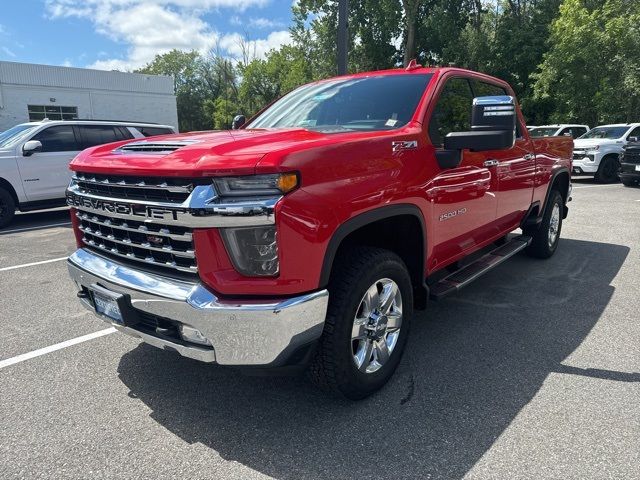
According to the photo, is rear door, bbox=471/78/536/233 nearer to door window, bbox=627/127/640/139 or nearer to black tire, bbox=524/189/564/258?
black tire, bbox=524/189/564/258

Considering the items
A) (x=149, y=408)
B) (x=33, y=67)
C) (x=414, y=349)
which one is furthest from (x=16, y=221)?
(x=33, y=67)

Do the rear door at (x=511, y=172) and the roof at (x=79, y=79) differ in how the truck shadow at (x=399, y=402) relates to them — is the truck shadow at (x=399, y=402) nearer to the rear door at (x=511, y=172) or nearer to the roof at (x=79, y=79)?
the rear door at (x=511, y=172)

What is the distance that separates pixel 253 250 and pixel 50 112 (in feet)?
106

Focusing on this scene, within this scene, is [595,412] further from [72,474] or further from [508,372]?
[72,474]

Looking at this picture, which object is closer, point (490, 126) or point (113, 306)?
point (113, 306)

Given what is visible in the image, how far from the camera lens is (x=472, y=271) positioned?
390 cm

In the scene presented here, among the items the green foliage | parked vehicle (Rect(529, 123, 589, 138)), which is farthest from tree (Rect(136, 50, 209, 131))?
parked vehicle (Rect(529, 123, 589, 138))

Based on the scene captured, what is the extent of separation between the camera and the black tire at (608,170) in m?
15.1

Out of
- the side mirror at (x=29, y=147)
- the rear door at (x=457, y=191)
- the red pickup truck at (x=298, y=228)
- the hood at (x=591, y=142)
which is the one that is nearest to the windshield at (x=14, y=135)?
the side mirror at (x=29, y=147)

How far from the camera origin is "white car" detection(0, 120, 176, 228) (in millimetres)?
8781

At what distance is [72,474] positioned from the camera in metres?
2.30

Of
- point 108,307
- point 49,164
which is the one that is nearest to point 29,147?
point 49,164

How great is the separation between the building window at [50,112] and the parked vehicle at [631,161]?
28.8 m

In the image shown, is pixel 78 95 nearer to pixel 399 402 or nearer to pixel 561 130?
pixel 561 130
